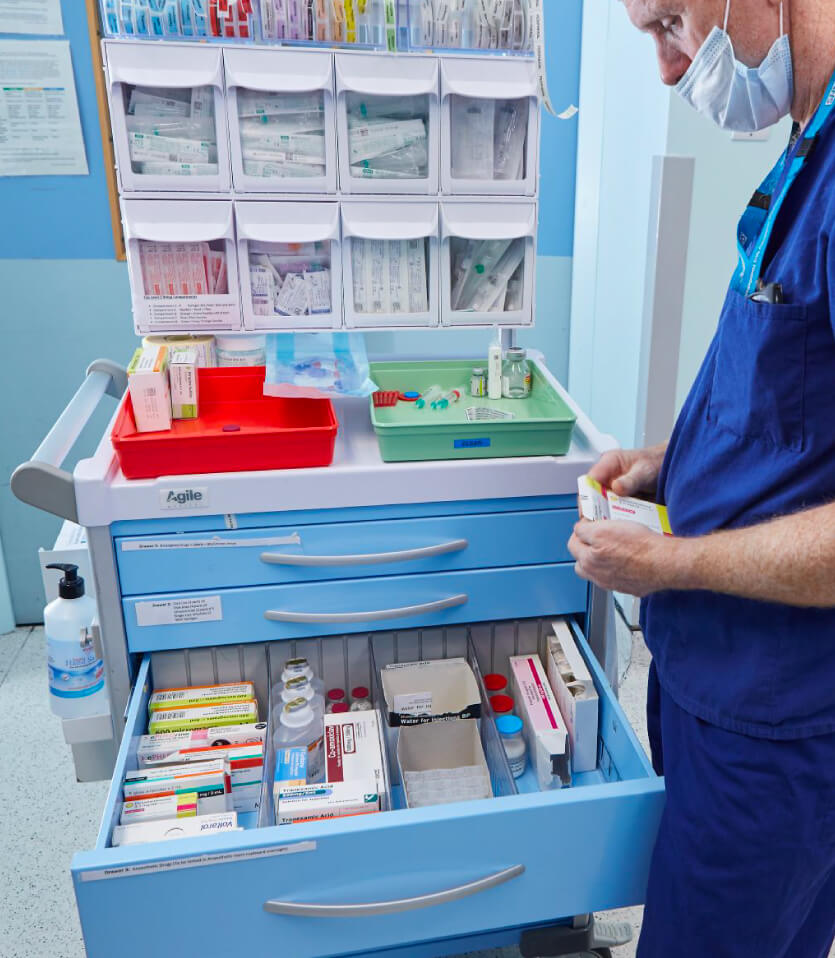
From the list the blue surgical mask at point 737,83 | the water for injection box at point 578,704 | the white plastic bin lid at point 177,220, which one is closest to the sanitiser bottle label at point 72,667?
the white plastic bin lid at point 177,220

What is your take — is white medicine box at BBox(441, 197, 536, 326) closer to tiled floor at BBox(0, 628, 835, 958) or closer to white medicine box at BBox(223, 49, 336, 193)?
white medicine box at BBox(223, 49, 336, 193)

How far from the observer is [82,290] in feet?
7.77

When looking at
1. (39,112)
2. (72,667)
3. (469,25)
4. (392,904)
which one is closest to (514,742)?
(392,904)

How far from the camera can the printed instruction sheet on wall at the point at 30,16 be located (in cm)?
210

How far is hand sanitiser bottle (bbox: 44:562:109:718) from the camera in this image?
1431 millimetres

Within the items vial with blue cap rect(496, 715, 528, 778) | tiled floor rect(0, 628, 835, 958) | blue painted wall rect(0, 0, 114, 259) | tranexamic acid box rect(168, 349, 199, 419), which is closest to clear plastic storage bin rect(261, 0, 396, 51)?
tranexamic acid box rect(168, 349, 199, 419)

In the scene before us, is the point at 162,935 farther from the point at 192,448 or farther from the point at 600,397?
the point at 600,397

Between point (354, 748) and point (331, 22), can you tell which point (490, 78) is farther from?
point (354, 748)

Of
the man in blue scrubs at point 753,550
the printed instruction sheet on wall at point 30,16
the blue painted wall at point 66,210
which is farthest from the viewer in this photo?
the blue painted wall at point 66,210

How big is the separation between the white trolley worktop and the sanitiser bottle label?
1.02 ft

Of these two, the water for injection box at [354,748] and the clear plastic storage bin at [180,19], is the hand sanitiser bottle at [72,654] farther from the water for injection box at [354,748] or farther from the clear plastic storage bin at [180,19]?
the clear plastic storage bin at [180,19]

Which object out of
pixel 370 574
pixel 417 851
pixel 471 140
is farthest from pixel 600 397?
pixel 417 851

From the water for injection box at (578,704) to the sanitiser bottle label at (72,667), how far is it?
2.65 feet

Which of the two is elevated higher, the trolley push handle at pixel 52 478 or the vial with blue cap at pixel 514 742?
the trolley push handle at pixel 52 478
